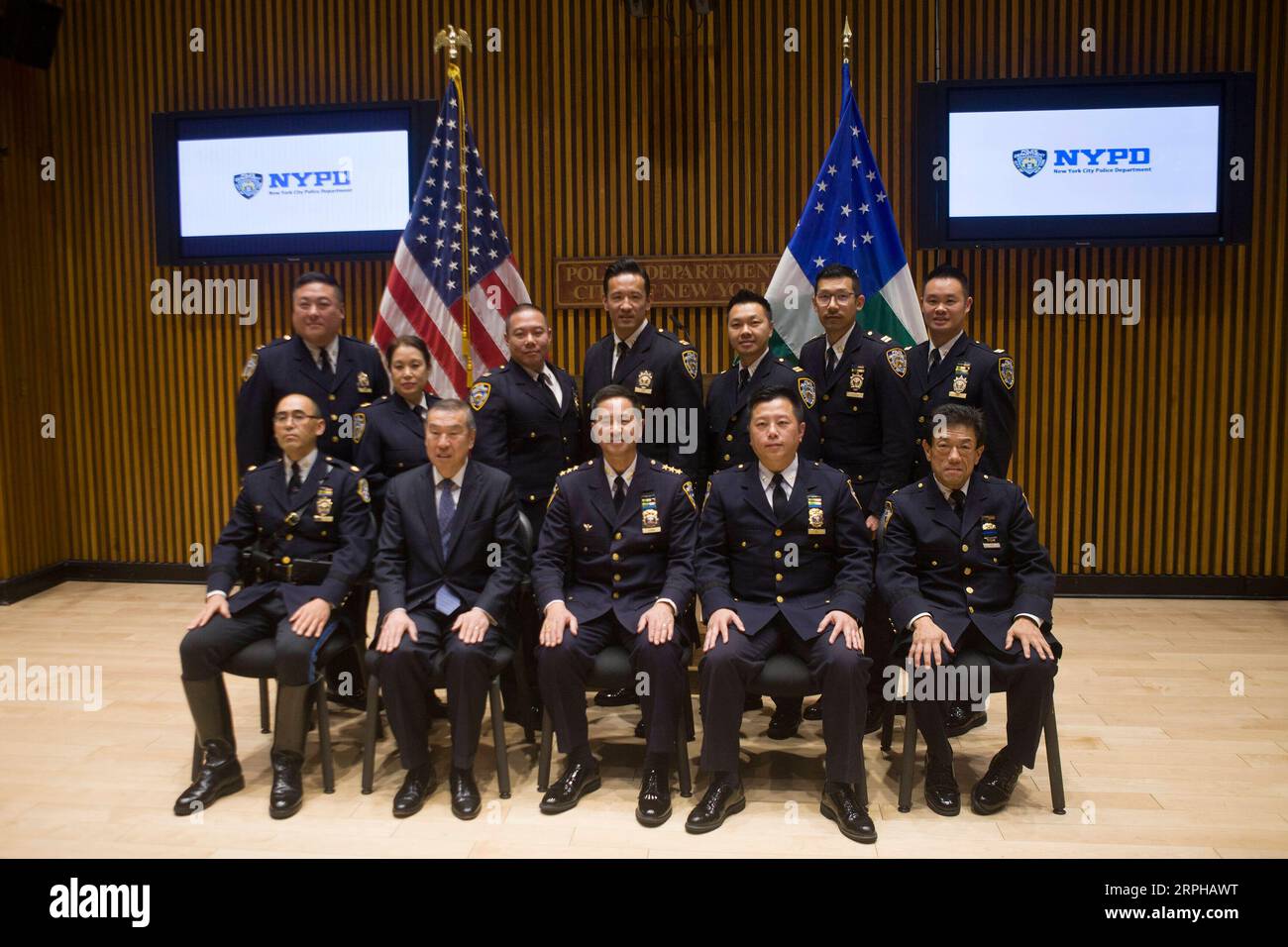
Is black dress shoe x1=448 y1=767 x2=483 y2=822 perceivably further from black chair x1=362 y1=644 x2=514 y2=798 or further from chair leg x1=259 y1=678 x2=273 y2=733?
chair leg x1=259 y1=678 x2=273 y2=733

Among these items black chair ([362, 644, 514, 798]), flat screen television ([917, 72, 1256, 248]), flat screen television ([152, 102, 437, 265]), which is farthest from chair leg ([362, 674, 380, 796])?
flat screen television ([917, 72, 1256, 248])

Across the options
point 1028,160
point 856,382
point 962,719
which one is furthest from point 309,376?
point 1028,160

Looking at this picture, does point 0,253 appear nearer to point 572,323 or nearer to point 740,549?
point 572,323

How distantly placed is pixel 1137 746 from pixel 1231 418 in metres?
2.92

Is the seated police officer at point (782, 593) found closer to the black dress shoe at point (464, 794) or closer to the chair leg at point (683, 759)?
the chair leg at point (683, 759)

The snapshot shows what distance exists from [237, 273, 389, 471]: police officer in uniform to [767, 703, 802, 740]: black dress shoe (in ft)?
6.72

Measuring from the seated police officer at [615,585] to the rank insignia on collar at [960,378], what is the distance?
3.64ft

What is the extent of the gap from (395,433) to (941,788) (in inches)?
94.5

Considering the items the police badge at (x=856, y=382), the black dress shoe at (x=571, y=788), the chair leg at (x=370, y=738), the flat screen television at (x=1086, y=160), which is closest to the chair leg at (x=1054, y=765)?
the police badge at (x=856, y=382)

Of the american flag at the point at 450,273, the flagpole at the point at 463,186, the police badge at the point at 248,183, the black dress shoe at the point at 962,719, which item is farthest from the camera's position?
the police badge at the point at 248,183

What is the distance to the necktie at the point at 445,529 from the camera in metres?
3.39

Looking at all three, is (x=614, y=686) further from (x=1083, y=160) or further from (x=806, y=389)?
(x=1083, y=160)

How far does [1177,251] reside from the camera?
561cm

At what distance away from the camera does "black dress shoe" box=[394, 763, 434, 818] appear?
319cm
